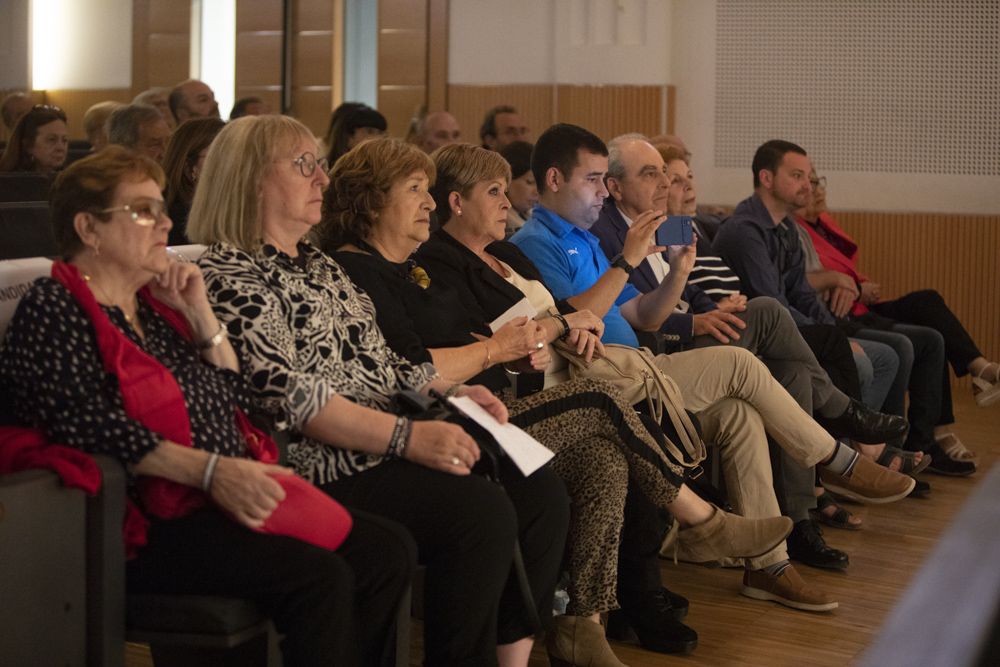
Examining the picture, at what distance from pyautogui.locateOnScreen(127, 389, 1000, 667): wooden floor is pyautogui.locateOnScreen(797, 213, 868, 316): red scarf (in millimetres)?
1349

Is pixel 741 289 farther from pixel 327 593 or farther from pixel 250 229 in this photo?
pixel 327 593

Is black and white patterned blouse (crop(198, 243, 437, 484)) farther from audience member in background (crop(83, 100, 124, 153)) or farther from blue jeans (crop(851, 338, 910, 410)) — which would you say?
audience member in background (crop(83, 100, 124, 153))

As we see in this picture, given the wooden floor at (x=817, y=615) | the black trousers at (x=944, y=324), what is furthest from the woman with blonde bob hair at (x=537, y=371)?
the black trousers at (x=944, y=324)

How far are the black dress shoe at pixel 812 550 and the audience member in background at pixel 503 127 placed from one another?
3.61 metres

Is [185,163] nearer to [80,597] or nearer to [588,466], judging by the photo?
[588,466]

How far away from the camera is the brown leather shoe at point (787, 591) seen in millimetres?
3338

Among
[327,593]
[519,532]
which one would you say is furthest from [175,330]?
[519,532]

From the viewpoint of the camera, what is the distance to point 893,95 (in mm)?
7277

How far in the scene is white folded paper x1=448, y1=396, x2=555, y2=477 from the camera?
2.48 meters

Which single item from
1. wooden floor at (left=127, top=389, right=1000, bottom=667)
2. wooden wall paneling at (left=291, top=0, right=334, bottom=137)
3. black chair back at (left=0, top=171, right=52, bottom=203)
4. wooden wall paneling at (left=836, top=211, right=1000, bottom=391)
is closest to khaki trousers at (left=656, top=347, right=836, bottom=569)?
wooden floor at (left=127, top=389, right=1000, bottom=667)

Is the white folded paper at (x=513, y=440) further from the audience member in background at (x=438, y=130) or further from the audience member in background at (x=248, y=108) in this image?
the audience member in background at (x=438, y=130)

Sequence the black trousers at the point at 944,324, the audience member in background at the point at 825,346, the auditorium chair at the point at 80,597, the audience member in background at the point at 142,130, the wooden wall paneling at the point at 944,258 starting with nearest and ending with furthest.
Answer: the auditorium chair at the point at 80,597 → the audience member in background at the point at 825,346 → the audience member in background at the point at 142,130 → the black trousers at the point at 944,324 → the wooden wall paneling at the point at 944,258

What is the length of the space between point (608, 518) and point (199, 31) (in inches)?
228

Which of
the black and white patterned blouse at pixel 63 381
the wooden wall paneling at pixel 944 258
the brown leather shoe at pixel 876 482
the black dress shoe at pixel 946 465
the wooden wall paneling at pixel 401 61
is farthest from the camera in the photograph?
the wooden wall paneling at pixel 401 61
